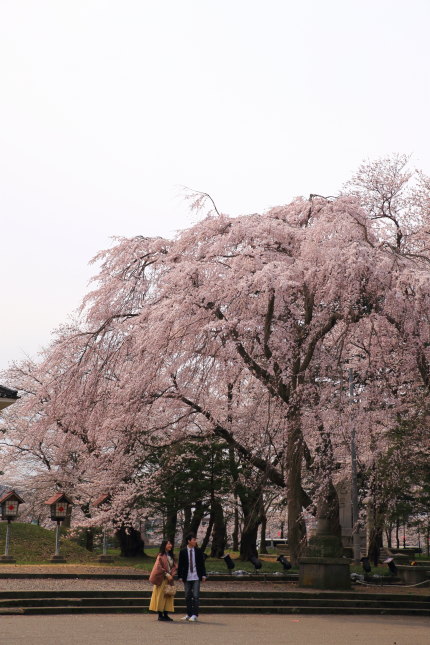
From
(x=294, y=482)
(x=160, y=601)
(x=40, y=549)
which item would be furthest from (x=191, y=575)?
(x=40, y=549)

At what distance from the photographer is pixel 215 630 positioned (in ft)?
47.8

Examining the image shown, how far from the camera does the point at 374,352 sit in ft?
73.3

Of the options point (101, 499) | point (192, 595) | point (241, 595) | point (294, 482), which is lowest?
point (241, 595)

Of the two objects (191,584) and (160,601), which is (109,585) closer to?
(160,601)

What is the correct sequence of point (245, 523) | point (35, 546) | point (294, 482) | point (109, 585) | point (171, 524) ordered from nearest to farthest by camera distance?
point (109, 585)
point (294, 482)
point (245, 523)
point (35, 546)
point (171, 524)

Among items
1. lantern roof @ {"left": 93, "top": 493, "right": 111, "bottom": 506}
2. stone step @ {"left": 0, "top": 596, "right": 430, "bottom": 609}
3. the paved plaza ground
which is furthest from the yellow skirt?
lantern roof @ {"left": 93, "top": 493, "right": 111, "bottom": 506}

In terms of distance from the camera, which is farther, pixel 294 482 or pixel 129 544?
pixel 129 544

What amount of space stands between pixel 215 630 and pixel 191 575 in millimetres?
1266

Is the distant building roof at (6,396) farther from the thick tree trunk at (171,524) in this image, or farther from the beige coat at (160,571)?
the thick tree trunk at (171,524)

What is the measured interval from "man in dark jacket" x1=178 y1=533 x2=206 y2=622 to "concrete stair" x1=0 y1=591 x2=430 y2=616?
73.2 inches

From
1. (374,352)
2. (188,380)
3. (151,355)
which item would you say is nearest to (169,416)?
(188,380)

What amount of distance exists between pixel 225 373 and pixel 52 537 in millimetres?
12958

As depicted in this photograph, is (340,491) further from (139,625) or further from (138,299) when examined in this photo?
(139,625)

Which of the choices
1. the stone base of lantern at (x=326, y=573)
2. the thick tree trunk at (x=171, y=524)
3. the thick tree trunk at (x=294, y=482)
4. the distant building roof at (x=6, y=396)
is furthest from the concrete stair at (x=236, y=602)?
the thick tree trunk at (x=171, y=524)
